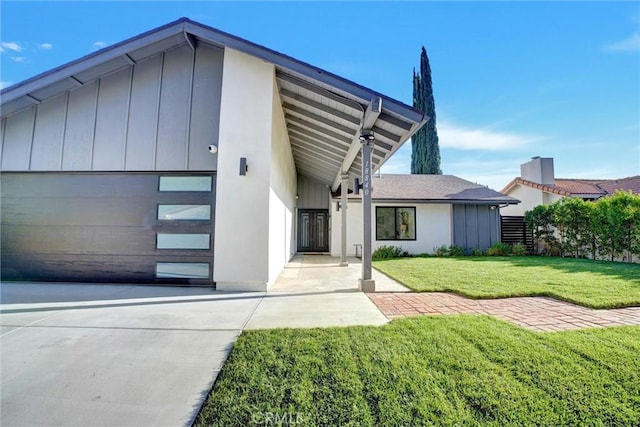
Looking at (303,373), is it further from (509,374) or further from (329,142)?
(329,142)

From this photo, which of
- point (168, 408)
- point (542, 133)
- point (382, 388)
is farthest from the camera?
point (542, 133)

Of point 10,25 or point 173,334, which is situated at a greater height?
point 10,25

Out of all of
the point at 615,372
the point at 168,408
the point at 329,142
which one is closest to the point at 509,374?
the point at 615,372

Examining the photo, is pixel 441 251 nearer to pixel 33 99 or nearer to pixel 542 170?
pixel 542 170

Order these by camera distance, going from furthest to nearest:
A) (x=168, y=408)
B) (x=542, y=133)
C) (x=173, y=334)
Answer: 1. (x=542, y=133)
2. (x=173, y=334)
3. (x=168, y=408)

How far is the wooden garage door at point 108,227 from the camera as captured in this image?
5.65 metres

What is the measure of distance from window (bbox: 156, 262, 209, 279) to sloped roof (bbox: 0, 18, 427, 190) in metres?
4.03

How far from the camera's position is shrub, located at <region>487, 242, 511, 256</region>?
1237 centimetres

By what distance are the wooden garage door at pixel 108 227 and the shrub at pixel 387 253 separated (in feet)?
25.9

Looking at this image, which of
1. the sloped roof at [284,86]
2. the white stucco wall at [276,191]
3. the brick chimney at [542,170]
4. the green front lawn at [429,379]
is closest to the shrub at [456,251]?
the brick chimney at [542,170]

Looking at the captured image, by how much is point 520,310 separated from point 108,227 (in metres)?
7.55

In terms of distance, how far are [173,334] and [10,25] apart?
7095mm

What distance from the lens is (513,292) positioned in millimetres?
4996

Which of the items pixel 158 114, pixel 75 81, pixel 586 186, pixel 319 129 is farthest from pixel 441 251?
pixel 75 81
